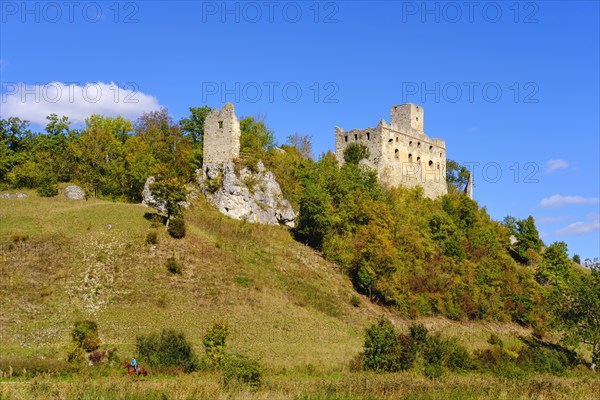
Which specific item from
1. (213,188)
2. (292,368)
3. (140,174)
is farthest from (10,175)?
(292,368)

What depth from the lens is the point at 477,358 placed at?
35812mm

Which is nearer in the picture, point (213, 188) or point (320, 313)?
point (320, 313)

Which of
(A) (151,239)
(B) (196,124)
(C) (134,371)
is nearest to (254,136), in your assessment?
(B) (196,124)

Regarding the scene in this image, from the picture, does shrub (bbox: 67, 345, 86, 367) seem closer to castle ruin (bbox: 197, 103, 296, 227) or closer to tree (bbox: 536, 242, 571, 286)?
castle ruin (bbox: 197, 103, 296, 227)

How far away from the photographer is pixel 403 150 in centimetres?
7012

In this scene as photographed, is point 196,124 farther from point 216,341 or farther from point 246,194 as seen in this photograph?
point 216,341

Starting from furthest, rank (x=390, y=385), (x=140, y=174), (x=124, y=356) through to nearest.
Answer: (x=140, y=174), (x=124, y=356), (x=390, y=385)

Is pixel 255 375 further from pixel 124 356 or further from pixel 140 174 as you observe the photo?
pixel 140 174

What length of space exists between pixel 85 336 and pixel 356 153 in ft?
143

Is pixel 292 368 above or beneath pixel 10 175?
beneath

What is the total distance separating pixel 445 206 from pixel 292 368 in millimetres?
42898

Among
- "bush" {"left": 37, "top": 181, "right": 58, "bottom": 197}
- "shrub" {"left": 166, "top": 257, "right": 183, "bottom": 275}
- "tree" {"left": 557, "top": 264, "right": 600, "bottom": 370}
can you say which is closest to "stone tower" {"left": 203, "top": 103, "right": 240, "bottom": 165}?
"bush" {"left": 37, "top": 181, "right": 58, "bottom": 197}

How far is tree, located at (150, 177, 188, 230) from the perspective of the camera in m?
47.2

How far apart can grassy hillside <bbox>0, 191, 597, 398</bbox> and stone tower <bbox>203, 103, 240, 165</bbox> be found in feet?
16.3
